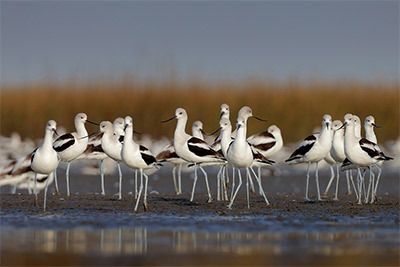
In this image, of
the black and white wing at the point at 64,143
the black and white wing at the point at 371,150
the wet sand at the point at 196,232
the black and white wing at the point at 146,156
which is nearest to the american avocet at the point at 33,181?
the black and white wing at the point at 64,143

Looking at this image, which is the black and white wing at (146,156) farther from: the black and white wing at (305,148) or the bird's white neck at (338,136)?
the bird's white neck at (338,136)

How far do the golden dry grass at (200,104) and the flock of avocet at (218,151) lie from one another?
341 inches

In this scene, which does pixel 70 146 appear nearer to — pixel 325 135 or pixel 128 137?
pixel 128 137

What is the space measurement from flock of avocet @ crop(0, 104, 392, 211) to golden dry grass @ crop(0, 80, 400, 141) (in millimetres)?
8656

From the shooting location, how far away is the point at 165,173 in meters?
22.0

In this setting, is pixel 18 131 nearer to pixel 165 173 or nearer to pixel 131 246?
pixel 165 173

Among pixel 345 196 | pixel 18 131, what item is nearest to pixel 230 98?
pixel 18 131

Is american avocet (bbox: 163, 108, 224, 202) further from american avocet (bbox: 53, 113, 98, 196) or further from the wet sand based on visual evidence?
american avocet (bbox: 53, 113, 98, 196)

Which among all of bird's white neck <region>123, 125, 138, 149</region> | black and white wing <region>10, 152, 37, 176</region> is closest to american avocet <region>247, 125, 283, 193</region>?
bird's white neck <region>123, 125, 138, 149</region>

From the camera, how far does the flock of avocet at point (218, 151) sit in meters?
14.1

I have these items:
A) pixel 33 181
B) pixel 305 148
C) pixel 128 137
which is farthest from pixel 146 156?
pixel 33 181

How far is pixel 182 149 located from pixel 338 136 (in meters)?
2.44

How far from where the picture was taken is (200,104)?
27.3m

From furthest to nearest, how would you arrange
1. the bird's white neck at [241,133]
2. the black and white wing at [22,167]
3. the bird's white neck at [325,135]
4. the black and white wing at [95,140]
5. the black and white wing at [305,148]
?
the black and white wing at [22,167], the black and white wing at [95,140], the black and white wing at [305,148], the bird's white neck at [325,135], the bird's white neck at [241,133]
